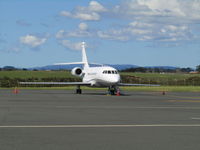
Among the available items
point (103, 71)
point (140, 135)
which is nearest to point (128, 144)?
point (140, 135)

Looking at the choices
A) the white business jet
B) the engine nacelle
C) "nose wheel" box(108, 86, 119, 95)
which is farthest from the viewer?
the engine nacelle

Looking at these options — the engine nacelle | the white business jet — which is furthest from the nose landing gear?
the engine nacelle

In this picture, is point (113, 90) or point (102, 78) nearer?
point (113, 90)

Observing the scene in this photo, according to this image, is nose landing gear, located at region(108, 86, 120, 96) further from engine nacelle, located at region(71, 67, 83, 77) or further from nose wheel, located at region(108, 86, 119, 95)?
engine nacelle, located at region(71, 67, 83, 77)

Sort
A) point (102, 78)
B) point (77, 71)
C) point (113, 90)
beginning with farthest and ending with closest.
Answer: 1. point (77, 71)
2. point (102, 78)
3. point (113, 90)

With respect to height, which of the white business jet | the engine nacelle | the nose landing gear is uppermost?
the engine nacelle

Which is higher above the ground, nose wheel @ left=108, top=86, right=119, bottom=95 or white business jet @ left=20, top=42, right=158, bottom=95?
white business jet @ left=20, top=42, right=158, bottom=95

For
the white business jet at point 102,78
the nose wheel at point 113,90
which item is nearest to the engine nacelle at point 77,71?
the white business jet at point 102,78

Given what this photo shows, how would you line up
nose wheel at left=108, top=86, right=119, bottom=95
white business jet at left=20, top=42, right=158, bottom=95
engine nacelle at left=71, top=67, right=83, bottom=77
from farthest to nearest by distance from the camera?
engine nacelle at left=71, top=67, right=83, bottom=77
nose wheel at left=108, top=86, right=119, bottom=95
white business jet at left=20, top=42, right=158, bottom=95

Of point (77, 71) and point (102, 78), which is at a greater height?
point (77, 71)

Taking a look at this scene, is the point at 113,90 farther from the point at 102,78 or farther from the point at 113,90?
the point at 102,78

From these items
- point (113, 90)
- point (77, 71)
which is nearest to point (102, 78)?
point (113, 90)

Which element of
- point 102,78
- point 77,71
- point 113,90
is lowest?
point 113,90

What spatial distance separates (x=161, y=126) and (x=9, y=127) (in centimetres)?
463
